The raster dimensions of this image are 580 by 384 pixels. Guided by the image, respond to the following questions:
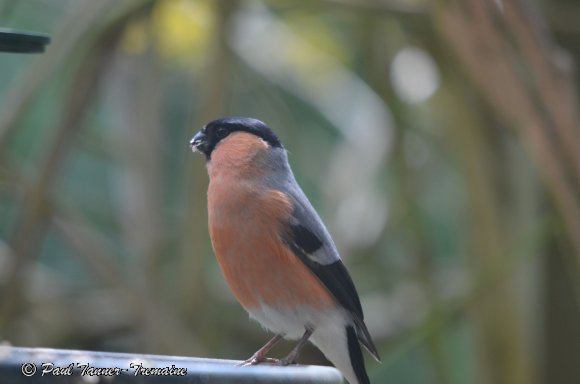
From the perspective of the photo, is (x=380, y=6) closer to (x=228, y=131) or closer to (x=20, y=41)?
(x=228, y=131)

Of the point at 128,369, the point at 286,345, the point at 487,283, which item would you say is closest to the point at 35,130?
the point at 286,345

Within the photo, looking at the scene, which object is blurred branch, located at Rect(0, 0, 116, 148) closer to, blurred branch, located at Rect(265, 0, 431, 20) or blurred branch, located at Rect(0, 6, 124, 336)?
blurred branch, located at Rect(0, 6, 124, 336)

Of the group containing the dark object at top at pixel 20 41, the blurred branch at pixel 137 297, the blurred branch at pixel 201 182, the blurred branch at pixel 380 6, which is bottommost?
the blurred branch at pixel 137 297

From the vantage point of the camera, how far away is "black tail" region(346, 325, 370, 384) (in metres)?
2.85

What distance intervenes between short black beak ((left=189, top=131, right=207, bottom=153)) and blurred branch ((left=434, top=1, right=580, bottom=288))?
0.75 meters

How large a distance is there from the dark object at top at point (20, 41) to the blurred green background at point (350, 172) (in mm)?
1001

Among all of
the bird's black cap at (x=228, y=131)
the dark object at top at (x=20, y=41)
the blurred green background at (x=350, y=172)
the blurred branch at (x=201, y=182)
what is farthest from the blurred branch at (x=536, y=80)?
the dark object at top at (x=20, y=41)

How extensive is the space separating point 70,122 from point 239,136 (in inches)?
25.1

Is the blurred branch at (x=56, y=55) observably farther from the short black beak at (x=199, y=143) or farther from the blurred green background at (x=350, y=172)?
the short black beak at (x=199, y=143)

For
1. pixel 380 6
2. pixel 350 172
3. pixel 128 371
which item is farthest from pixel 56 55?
pixel 350 172

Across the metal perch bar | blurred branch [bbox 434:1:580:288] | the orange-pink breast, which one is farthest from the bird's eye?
the metal perch bar

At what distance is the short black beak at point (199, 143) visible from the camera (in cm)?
288

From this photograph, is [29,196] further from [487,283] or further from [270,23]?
[270,23]

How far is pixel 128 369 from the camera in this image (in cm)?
181
